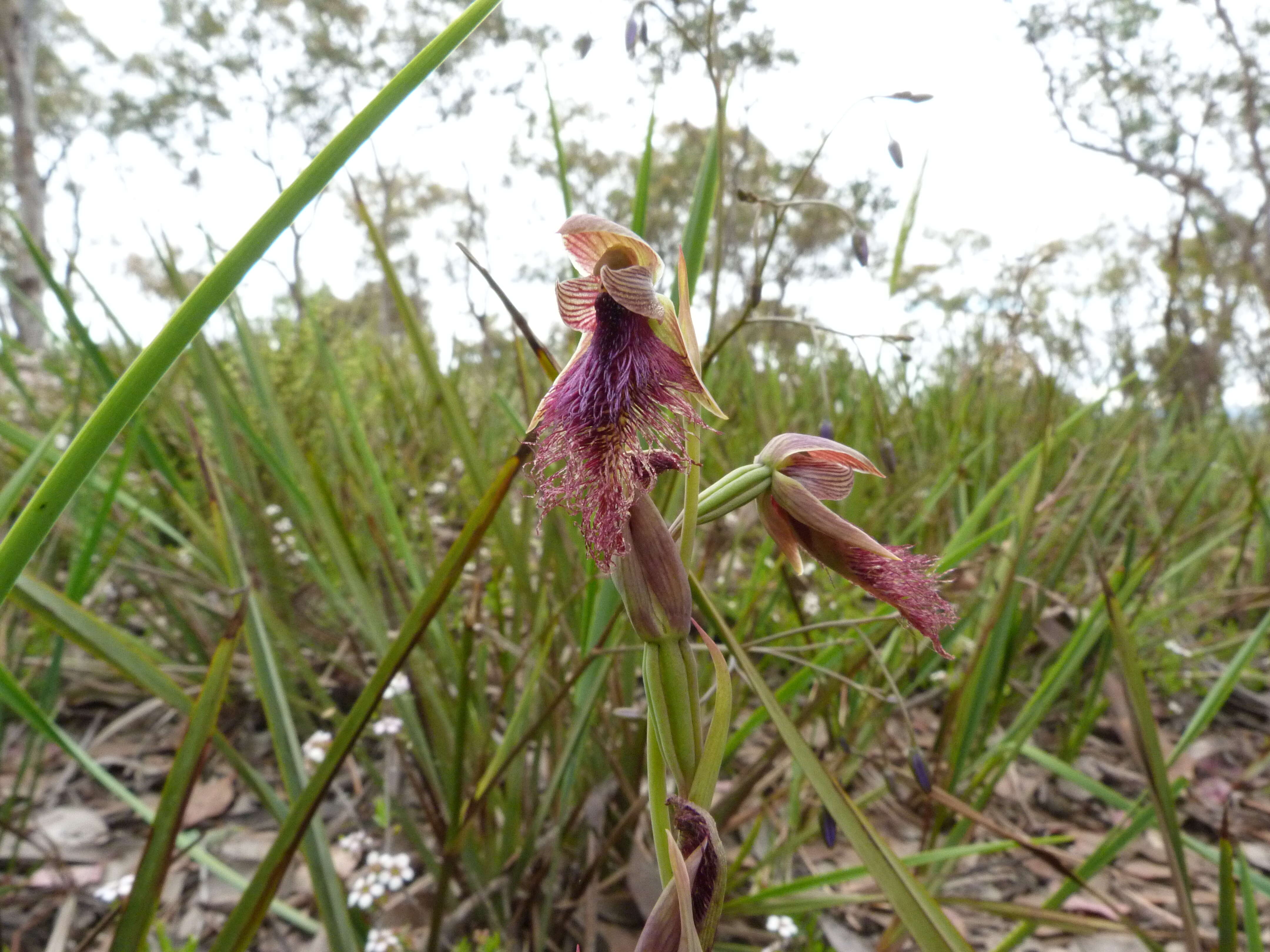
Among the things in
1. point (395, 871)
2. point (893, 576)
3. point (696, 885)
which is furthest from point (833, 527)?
point (395, 871)

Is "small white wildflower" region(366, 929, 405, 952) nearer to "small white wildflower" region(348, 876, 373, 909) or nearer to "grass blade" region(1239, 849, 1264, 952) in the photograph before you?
"small white wildflower" region(348, 876, 373, 909)

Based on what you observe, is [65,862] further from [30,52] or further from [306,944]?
[30,52]

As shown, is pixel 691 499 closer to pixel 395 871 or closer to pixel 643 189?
pixel 643 189

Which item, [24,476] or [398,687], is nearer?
[24,476]

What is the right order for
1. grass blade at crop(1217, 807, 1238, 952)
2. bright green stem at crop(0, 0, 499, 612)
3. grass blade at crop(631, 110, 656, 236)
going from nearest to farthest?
bright green stem at crop(0, 0, 499, 612) < grass blade at crop(1217, 807, 1238, 952) < grass blade at crop(631, 110, 656, 236)

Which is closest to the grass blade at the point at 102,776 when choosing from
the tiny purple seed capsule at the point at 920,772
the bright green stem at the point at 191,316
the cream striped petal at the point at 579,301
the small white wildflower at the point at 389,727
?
the small white wildflower at the point at 389,727

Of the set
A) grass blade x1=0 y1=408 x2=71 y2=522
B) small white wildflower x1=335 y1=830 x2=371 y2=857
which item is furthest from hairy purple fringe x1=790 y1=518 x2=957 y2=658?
small white wildflower x1=335 y1=830 x2=371 y2=857
